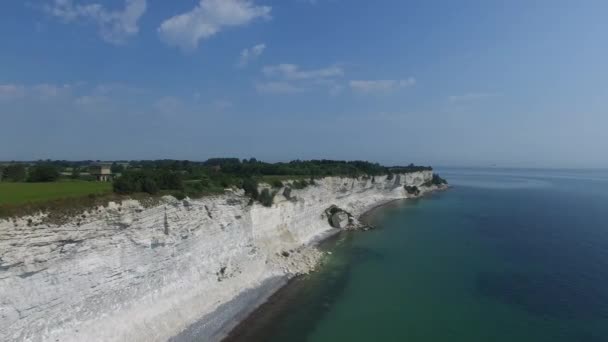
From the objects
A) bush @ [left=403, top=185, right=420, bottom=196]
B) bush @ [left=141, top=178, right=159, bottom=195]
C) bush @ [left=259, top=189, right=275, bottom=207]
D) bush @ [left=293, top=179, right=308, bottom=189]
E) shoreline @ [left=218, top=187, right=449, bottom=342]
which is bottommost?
shoreline @ [left=218, top=187, right=449, bottom=342]

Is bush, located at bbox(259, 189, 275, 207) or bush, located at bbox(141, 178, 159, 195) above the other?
bush, located at bbox(141, 178, 159, 195)

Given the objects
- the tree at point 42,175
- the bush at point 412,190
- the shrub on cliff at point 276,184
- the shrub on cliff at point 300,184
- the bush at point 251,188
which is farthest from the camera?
the bush at point 412,190

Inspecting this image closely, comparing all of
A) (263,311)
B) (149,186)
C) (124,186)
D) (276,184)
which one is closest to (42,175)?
(124,186)

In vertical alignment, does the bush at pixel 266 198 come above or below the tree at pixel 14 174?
below

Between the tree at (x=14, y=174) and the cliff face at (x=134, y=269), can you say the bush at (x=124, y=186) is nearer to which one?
the cliff face at (x=134, y=269)

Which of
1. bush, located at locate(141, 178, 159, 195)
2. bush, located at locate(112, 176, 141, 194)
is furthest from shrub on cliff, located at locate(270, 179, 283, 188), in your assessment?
bush, located at locate(112, 176, 141, 194)

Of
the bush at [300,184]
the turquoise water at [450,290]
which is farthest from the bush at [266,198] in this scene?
the turquoise water at [450,290]

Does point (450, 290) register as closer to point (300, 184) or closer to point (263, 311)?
point (263, 311)

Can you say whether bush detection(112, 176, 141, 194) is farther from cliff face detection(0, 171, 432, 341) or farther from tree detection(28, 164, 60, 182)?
tree detection(28, 164, 60, 182)
